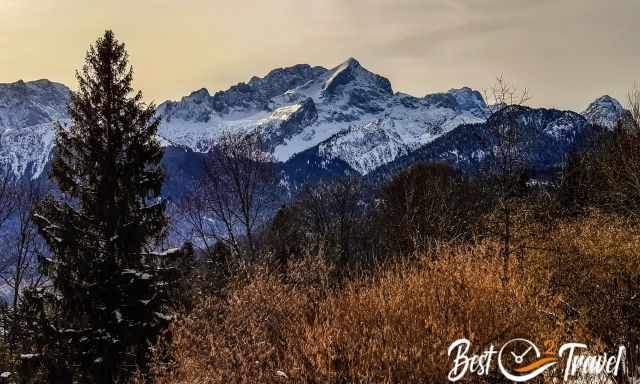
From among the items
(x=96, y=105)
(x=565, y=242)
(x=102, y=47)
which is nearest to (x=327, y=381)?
(x=565, y=242)

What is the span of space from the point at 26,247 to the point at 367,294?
721 inches

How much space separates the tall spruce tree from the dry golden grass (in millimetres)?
5435

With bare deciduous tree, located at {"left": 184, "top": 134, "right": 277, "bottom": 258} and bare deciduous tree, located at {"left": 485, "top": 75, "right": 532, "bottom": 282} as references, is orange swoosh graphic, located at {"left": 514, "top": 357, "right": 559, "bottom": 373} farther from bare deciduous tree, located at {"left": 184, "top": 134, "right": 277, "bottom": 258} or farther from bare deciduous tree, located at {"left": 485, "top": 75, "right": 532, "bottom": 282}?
bare deciduous tree, located at {"left": 184, "top": 134, "right": 277, "bottom": 258}

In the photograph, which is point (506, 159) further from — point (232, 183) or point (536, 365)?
point (232, 183)

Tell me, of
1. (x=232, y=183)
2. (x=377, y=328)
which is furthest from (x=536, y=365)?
(x=232, y=183)

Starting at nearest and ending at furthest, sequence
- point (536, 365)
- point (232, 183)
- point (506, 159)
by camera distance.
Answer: point (536, 365), point (506, 159), point (232, 183)

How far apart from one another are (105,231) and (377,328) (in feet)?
32.3

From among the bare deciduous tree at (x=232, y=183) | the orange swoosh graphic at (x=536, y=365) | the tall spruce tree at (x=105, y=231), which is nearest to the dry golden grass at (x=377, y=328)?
the orange swoosh graphic at (x=536, y=365)

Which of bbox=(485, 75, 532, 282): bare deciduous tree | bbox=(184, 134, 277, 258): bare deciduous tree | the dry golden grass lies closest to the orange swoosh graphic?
the dry golden grass

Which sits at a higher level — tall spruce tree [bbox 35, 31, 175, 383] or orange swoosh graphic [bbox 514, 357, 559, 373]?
tall spruce tree [bbox 35, 31, 175, 383]

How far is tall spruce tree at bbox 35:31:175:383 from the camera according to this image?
457 inches

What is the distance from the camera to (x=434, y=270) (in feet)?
23.8

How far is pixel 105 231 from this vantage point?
12.5 meters

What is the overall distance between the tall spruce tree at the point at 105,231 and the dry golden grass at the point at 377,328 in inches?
214
